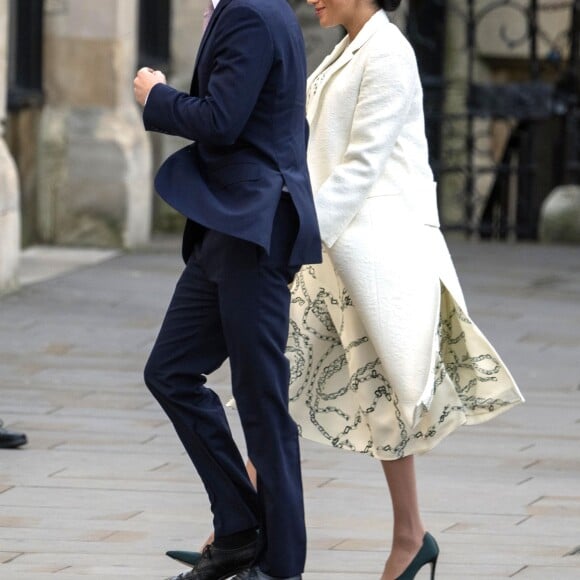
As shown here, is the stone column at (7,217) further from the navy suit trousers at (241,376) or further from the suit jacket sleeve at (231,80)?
the suit jacket sleeve at (231,80)

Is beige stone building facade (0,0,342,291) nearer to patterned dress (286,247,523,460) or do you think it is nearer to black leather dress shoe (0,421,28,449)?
black leather dress shoe (0,421,28,449)

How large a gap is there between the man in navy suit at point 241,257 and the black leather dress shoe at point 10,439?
2.04 metres

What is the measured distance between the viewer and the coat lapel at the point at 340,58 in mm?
4703

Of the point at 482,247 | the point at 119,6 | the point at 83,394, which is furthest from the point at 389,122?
the point at 482,247

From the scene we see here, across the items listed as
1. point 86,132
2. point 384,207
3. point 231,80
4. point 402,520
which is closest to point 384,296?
point 384,207

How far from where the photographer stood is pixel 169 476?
20.1 ft

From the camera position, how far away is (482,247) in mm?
15023

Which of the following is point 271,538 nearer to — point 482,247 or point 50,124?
point 50,124

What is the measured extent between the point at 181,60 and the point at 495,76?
668 cm

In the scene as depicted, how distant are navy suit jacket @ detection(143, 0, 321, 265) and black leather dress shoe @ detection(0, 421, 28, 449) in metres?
2.28

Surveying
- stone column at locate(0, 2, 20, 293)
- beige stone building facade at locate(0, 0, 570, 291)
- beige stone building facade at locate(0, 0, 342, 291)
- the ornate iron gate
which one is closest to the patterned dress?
stone column at locate(0, 2, 20, 293)

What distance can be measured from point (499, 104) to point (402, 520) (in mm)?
11971

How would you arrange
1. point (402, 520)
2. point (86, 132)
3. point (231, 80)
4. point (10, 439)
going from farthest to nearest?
point (86, 132) < point (10, 439) < point (402, 520) < point (231, 80)

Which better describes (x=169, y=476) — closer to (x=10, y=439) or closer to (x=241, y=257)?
(x=10, y=439)
